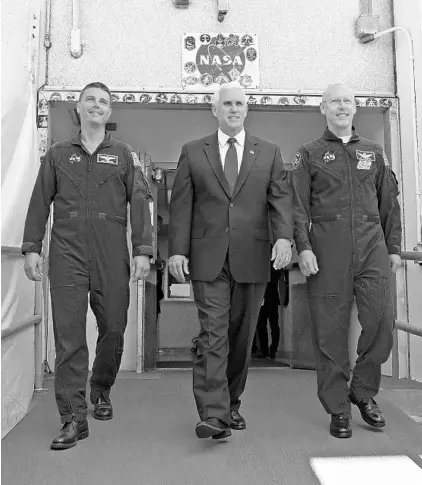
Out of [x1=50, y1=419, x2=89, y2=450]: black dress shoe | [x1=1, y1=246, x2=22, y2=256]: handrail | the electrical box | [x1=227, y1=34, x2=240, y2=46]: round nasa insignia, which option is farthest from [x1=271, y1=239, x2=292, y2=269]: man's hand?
the electrical box

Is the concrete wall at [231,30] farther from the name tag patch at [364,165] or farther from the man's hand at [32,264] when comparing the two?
the man's hand at [32,264]

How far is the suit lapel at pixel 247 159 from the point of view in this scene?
261 cm

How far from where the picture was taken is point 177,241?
259 cm

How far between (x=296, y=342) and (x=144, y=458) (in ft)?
9.66

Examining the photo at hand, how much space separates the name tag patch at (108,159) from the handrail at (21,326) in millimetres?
971

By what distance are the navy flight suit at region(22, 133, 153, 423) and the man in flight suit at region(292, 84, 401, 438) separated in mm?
841

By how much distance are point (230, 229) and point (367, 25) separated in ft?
8.37

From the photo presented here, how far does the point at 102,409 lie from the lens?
298cm

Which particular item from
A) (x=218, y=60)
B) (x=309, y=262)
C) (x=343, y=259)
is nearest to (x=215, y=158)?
(x=309, y=262)

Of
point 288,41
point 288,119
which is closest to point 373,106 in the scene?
point 288,41

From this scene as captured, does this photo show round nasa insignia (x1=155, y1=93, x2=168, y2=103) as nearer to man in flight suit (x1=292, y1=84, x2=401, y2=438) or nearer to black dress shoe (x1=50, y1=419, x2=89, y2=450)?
man in flight suit (x1=292, y1=84, x2=401, y2=438)

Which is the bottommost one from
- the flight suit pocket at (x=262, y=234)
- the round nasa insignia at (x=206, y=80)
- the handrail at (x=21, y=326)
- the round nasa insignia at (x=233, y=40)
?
the handrail at (x=21, y=326)

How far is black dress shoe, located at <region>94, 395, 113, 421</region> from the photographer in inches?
116

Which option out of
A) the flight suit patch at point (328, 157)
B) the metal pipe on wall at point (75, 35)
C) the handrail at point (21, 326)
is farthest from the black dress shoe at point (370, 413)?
the metal pipe on wall at point (75, 35)
